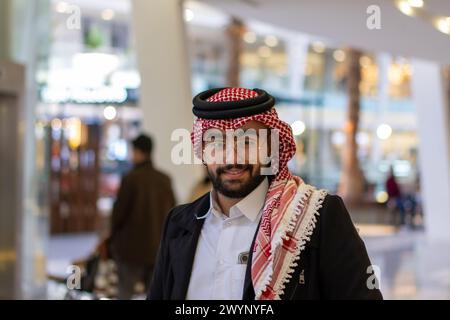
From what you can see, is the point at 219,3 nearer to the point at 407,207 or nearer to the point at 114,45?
the point at 407,207

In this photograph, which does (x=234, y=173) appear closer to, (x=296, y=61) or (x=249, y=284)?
(x=249, y=284)

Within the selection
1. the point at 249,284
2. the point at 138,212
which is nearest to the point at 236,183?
the point at 249,284

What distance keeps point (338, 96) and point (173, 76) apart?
21.6 metres

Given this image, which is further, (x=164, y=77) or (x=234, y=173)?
(x=164, y=77)

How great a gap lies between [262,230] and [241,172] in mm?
144

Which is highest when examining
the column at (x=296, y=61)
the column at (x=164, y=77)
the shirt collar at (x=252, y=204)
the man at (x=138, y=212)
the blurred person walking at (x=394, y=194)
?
the column at (x=296, y=61)

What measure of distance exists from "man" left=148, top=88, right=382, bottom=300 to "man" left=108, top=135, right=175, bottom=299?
3.64 m

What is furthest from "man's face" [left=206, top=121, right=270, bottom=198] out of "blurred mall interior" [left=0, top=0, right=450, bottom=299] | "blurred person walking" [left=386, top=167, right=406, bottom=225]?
"blurred person walking" [left=386, top=167, right=406, bottom=225]

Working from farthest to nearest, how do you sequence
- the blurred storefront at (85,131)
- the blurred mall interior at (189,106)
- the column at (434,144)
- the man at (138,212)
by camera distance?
the blurred storefront at (85,131) < the column at (434,144) < the blurred mall interior at (189,106) < the man at (138,212)

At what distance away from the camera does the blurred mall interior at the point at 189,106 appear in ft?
20.5

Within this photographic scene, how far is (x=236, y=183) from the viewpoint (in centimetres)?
193

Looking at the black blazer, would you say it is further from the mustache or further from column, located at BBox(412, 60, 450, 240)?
column, located at BBox(412, 60, 450, 240)

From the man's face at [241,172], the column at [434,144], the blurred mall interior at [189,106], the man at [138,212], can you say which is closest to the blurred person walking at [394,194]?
the blurred mall interior at [189,106]

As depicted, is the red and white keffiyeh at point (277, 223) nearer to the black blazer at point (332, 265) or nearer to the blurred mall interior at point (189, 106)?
the black blazer at point (332, 265)
